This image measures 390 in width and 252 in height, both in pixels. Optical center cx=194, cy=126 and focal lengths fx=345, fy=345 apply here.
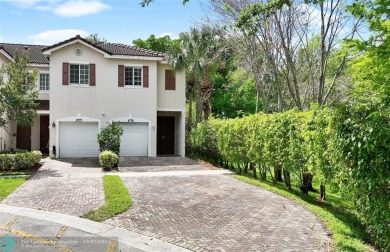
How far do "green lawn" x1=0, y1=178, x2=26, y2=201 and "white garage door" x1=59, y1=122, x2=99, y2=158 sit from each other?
26.1ft

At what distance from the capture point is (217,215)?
955 centimetres

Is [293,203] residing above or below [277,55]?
below

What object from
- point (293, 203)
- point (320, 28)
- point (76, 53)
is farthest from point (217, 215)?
point (76, 53)

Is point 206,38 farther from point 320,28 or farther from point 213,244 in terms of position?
point 213,244

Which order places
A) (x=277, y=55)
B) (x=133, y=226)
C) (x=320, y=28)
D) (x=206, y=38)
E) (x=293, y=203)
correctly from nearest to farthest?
(x=133, y=226) → (x=293, y=203) → (x=320, y=28) → (x=277, y=55) → (x=206, y=38)

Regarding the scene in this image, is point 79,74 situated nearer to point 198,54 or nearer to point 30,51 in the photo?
→ point 30,51

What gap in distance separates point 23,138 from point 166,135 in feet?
33.9

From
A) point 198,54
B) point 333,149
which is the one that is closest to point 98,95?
point 198,54

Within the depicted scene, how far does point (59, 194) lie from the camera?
38.7 ft

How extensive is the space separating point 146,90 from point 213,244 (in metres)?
16.9

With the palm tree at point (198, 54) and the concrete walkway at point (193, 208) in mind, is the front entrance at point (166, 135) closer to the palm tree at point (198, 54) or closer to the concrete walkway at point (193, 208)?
the palm tree at point (198, 54)

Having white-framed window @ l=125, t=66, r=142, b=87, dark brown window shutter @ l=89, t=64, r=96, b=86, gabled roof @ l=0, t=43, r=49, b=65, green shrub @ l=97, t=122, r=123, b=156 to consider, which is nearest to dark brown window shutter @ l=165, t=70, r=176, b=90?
white-framed window @ l=125, t=66, r=142, b=87

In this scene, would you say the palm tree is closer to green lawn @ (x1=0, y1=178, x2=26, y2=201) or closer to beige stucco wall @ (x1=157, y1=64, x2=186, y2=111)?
Answer: beige stucco wall @ (x1=157, y1=64, x2=186, y2=111)

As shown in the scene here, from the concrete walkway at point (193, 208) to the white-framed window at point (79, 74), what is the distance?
757cm
